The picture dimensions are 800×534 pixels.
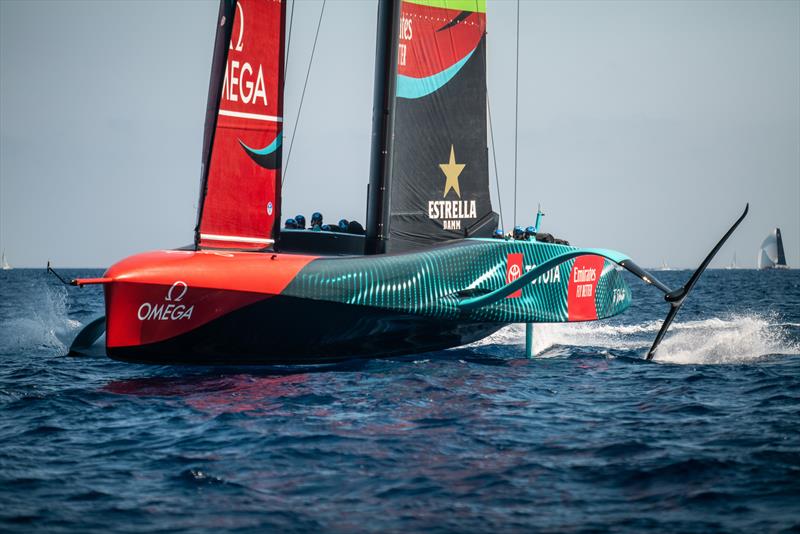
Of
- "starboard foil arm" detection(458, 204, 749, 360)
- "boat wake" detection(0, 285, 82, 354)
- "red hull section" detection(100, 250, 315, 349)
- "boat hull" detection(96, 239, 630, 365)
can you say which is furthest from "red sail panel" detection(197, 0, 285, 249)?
"boat wake" detection(0, 285, 82, 354)

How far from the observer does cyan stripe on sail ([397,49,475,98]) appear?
1091 cm

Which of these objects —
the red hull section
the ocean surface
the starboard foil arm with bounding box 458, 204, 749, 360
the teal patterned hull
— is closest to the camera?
the ocean surface

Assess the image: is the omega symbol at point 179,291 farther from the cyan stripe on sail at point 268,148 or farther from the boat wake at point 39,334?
the boat wake at point 39,334

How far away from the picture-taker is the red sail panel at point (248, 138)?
8.95m

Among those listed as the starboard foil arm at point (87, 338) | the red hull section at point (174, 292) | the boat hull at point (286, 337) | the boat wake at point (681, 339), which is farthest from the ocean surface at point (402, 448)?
the starboard foil arm at point (87, 338)

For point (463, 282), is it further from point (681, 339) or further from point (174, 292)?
point (681, 339)

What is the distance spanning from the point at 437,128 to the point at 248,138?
10.2 feet

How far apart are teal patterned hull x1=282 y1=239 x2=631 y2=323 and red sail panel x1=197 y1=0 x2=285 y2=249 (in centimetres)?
98

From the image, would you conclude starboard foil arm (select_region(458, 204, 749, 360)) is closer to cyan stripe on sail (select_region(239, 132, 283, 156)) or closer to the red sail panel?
the red sail panel

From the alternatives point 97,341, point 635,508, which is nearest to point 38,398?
point 97,341

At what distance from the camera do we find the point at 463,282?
9.93m

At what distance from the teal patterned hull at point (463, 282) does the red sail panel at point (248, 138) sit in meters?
0.98

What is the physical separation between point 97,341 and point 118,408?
14.5ft

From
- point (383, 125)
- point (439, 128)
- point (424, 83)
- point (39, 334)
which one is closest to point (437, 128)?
point (439, 128)
